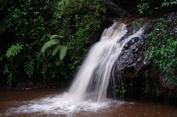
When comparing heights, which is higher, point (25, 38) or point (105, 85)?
point (25, 38)

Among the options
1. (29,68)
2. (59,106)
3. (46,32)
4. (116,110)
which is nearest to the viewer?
(116,110)

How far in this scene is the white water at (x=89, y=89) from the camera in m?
3.65

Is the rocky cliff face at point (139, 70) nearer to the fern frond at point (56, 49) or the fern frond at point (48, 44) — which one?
the fern frond at point (56, 49)

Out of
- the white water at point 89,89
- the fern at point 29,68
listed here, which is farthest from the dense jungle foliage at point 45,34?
the white water at point 89,89

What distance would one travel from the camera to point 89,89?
449 cm

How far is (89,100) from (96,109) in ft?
2.28

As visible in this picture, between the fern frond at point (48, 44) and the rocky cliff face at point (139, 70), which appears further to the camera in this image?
the fern frond at point (48, 44)

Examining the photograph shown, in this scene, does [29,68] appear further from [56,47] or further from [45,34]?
[45,34]

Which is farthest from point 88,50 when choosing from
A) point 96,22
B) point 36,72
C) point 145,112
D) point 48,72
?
point 145,112

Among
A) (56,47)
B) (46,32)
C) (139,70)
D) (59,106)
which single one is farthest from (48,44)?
(139,70)

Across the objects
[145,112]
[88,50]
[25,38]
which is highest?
[25,38]

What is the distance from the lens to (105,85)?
13.8ft

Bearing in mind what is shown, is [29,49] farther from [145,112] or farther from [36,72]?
[145,112]

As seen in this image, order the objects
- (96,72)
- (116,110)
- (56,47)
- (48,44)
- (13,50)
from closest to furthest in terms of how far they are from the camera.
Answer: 1. (116,110)
2. (96,72)
3. (13,50)
4. (48,44)
5. (56,47)
